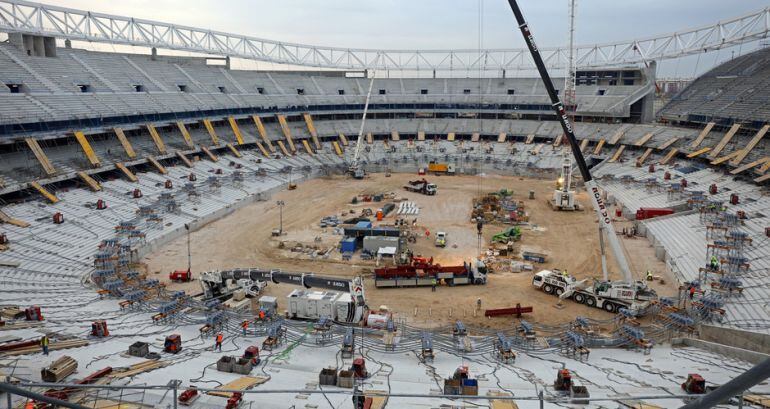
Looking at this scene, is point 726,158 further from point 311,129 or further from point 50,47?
point 50,47

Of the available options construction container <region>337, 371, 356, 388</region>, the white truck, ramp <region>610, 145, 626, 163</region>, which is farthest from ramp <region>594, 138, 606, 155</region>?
construction container <region>337, 371, 356, 388</region>

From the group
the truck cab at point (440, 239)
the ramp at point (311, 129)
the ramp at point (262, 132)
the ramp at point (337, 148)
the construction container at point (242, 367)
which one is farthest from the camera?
the ramp at point (311, 129)

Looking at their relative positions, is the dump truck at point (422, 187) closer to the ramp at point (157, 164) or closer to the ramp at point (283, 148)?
the ramp at point (283, 148)

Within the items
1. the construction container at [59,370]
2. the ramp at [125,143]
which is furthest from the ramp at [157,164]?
the construction container at [59,370]

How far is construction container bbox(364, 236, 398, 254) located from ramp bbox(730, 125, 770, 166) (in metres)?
33.3

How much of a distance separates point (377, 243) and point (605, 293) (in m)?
14.4

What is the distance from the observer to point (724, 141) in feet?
171

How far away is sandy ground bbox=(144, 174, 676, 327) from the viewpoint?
88.7ft

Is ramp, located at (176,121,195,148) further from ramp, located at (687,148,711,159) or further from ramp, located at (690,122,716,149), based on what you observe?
ramp, located at (690,122,716,149)

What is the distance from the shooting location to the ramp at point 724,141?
168 feet

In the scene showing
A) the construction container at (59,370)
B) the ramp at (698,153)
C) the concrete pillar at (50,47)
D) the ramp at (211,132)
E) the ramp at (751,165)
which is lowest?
the construction container at (59,370)

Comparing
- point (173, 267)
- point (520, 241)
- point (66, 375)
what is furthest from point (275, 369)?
point (520, 241)

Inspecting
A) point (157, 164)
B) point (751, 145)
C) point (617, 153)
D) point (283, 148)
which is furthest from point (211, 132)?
point (751, 145)

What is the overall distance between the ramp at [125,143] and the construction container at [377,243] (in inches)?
1110
